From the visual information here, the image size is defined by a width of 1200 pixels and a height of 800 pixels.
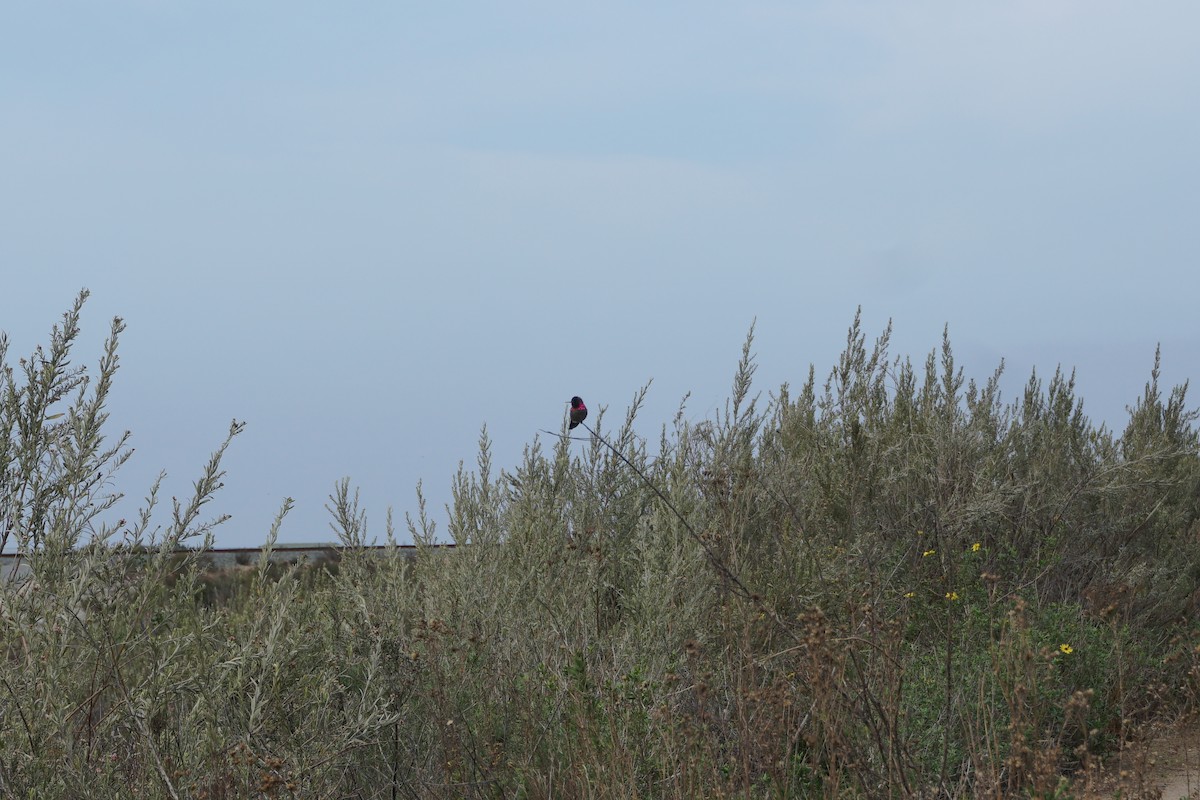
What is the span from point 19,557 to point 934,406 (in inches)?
242

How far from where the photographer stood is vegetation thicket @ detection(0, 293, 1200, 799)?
144 inches

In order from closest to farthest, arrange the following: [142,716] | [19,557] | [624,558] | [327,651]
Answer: [142,716], [19,557], [327,651], [624,558]

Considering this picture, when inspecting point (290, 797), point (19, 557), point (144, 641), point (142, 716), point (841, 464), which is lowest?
point (290, 797)

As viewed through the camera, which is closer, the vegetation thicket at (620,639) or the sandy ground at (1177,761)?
the vegetation thicket at (620,639)

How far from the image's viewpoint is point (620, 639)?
509 centimetres

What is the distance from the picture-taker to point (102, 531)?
372 cm

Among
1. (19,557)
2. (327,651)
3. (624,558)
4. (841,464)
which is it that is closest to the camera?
(19,557)

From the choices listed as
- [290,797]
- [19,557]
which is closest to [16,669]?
[19,557]

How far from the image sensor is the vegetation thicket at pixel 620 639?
3.65 metres

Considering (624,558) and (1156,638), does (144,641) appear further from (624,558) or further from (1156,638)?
(1156,638)

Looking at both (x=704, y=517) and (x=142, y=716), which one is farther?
(x=704, y=517)

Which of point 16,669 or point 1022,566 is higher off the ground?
point 1022,566

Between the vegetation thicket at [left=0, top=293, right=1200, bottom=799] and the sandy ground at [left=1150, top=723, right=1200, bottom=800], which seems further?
the sandy ground at [left=1150, top=723, right=1200, bottom=800]

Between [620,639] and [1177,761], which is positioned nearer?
[620,639]
